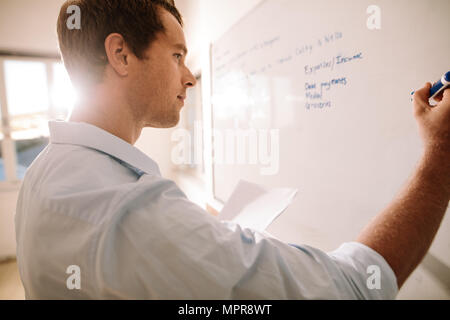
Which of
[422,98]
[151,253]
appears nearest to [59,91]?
[151,253]

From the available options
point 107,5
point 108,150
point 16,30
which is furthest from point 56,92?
point 108,150

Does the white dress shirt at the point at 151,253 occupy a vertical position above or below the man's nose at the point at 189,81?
below

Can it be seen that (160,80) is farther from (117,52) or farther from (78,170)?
(78,170)

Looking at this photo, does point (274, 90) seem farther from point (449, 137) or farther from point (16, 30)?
point (16, 30)

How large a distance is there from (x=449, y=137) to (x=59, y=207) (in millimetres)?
594

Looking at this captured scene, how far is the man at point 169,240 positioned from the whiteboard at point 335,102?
18 centimetres

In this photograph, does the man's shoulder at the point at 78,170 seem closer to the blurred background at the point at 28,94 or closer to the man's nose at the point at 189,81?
the man's nose at the point at 189,81

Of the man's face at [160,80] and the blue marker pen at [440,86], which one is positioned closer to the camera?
the blue marker pen at [440,86]

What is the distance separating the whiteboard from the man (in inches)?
7.1

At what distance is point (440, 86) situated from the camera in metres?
0.40

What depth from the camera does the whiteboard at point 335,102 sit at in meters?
0.55

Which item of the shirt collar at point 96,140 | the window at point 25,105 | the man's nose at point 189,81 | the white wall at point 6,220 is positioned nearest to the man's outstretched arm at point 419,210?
the shirt collar at point 96,140

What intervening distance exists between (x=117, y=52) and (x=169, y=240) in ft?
1.46

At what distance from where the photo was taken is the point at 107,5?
1.83ft
